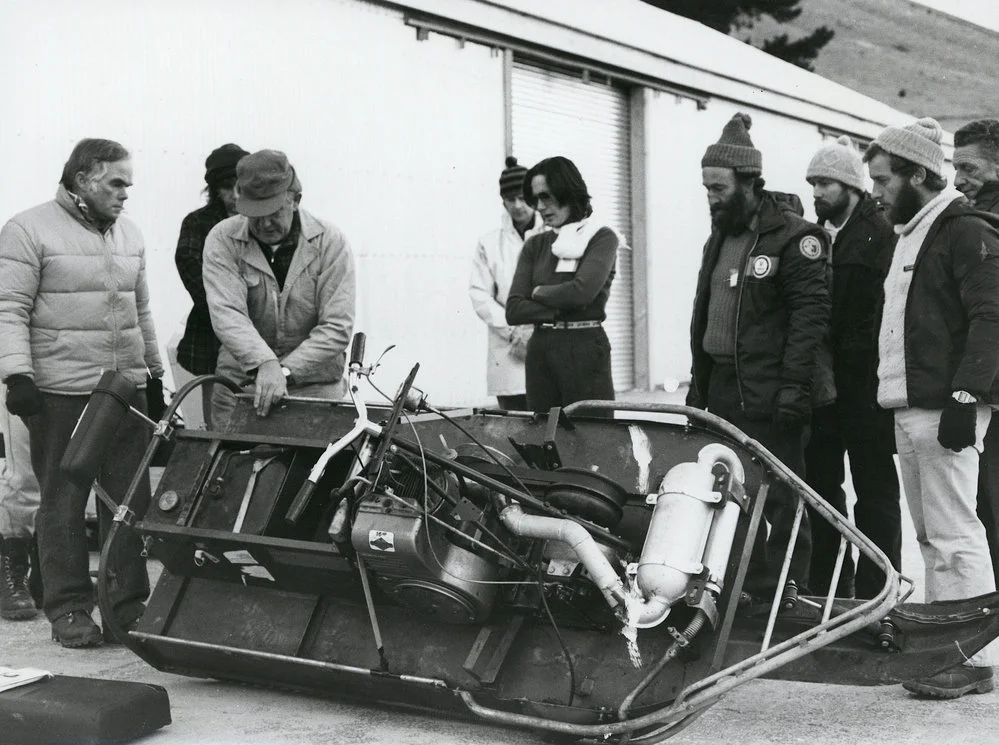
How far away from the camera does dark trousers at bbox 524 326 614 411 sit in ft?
17.8

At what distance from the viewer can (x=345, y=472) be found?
382 centimetres

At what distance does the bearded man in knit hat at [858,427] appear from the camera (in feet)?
15.7

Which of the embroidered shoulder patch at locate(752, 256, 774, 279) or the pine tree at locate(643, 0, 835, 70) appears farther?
the pine tree at locate(643, 0, 835, 70)

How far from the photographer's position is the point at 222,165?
5.71m

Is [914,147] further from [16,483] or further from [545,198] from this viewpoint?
[16,483]

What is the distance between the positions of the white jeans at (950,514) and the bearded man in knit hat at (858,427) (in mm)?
724

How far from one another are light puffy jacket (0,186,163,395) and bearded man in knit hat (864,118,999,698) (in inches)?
116

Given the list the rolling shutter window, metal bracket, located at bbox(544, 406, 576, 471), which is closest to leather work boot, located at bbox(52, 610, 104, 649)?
metal bracket, located at bbox(544, 406, 576, 471)

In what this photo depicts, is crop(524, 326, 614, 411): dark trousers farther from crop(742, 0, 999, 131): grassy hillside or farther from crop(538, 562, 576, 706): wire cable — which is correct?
crop(742, 0, 999, 131): grassy hillside

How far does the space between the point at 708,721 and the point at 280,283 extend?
2349 millimetres

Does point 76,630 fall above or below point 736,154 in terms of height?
below

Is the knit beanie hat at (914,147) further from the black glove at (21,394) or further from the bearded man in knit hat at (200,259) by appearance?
the black glove at (21,394)

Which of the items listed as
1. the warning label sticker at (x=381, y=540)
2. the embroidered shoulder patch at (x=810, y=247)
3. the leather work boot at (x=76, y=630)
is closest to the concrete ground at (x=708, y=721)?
the warning label sticker at (x=381, y=540)

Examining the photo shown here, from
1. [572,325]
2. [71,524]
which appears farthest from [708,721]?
[71,524]
